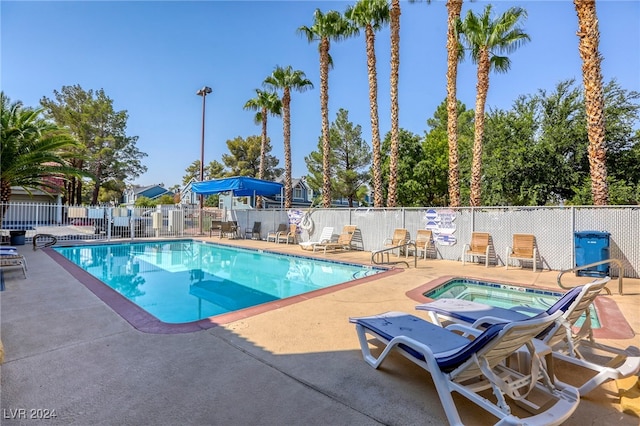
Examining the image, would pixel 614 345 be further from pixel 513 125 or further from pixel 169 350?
pixel 513 125

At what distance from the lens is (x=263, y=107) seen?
2088 cm

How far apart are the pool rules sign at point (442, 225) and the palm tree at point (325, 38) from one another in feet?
20.7

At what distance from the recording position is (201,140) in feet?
60.3

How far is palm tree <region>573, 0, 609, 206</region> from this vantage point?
327 inches

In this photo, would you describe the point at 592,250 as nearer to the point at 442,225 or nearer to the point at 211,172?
the point at 442,225

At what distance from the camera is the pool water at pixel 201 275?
6.38 metres

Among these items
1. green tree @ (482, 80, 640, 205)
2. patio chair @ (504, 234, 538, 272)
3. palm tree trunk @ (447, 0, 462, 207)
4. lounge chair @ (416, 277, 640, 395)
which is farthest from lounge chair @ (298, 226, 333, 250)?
green tree @ (482, 80, 640, 205)

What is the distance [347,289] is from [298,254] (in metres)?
5.43

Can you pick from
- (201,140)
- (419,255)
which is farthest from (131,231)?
(419,255)

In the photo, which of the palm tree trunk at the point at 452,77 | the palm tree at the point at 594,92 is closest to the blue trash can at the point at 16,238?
the palm tree trunk at the point at 452,77

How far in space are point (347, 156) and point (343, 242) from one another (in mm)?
17046

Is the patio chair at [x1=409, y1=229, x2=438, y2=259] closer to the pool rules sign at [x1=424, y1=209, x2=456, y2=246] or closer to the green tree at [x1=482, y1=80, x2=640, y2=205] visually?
the pool rules sign at [x1=424, y1=209, x2=456, y2=246]

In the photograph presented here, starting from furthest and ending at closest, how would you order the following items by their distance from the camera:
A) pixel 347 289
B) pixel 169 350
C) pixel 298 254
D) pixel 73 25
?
pixel 298 254
pixel 73 25
pixel 347 289
pixel 169 350

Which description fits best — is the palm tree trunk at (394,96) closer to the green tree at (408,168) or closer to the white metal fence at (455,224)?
the white metal fence at (455,224)
